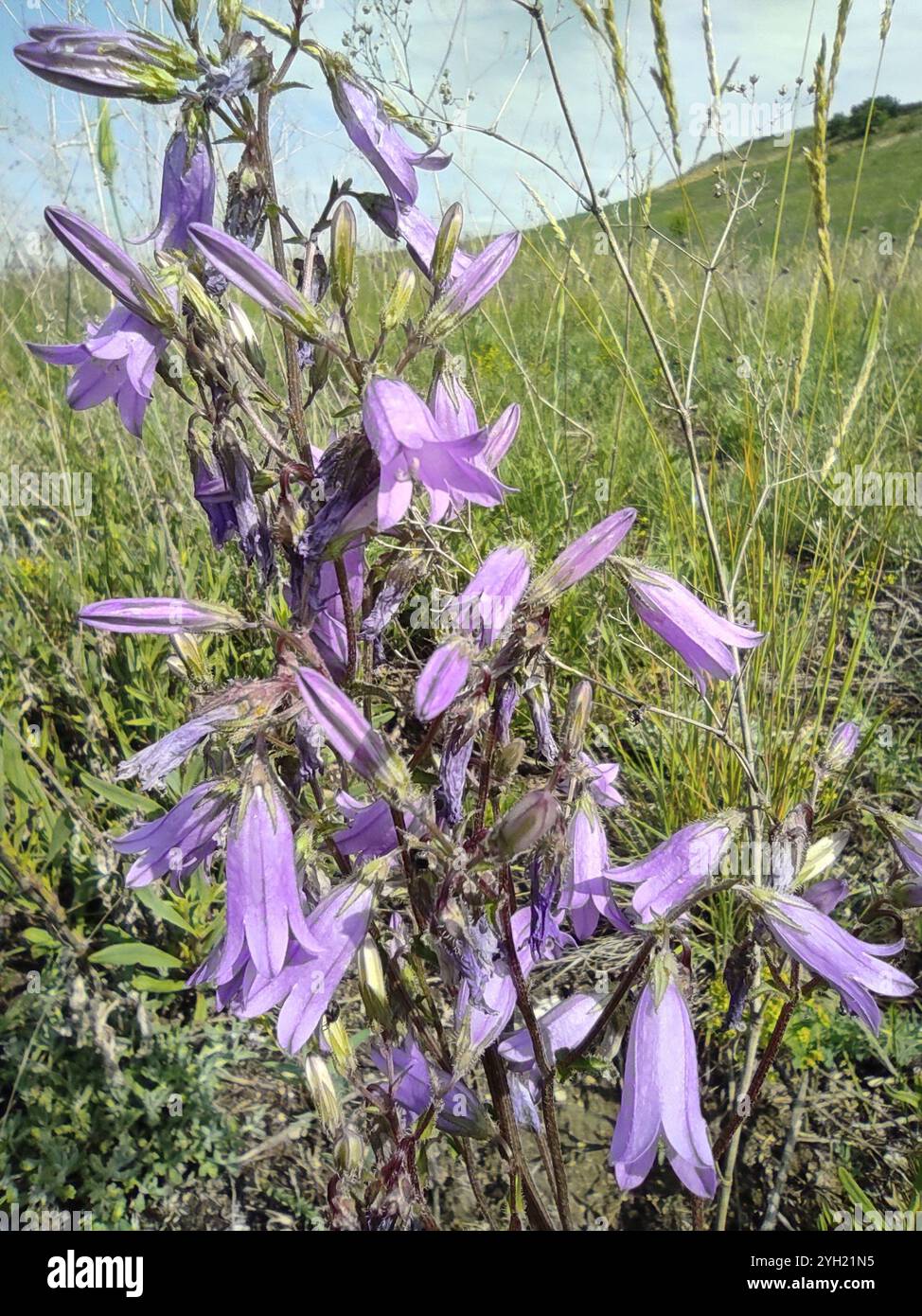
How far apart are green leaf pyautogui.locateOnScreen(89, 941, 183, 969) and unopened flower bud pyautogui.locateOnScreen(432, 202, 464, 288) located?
1343 millimetres

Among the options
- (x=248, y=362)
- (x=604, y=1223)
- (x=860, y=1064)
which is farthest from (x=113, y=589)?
(x=860, y=1064)

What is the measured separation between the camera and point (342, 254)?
88 centimetres

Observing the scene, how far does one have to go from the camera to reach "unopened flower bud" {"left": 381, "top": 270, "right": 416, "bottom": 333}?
2.91 feet

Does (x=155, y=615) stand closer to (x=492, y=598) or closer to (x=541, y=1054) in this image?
(x=492, y=598)

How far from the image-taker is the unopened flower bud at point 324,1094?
101cm

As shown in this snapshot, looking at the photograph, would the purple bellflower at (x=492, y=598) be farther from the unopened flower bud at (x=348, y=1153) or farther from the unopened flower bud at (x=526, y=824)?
the unopened flower bud at (x=348, y=1153)

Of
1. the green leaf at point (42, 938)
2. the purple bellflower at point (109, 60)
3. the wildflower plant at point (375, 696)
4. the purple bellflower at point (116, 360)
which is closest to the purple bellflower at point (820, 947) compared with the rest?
the wildflower plant at point (375, 696)

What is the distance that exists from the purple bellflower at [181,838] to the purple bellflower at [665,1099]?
50 cm

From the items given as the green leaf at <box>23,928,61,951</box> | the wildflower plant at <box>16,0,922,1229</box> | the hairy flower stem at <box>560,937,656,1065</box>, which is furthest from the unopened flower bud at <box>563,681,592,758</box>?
the green leaf at <box>23,928,61,951</box>

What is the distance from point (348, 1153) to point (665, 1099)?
14.2 inches

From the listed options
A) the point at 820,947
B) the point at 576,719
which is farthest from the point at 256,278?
the point at 820,947

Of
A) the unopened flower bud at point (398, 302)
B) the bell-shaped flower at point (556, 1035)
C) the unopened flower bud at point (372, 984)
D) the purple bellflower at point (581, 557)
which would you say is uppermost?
the unopened flower bud at point (398, 302)

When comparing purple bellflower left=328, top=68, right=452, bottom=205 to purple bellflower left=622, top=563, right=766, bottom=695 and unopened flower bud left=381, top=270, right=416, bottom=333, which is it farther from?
purple bellflower left=622, top=563, right=766, bottom=695
